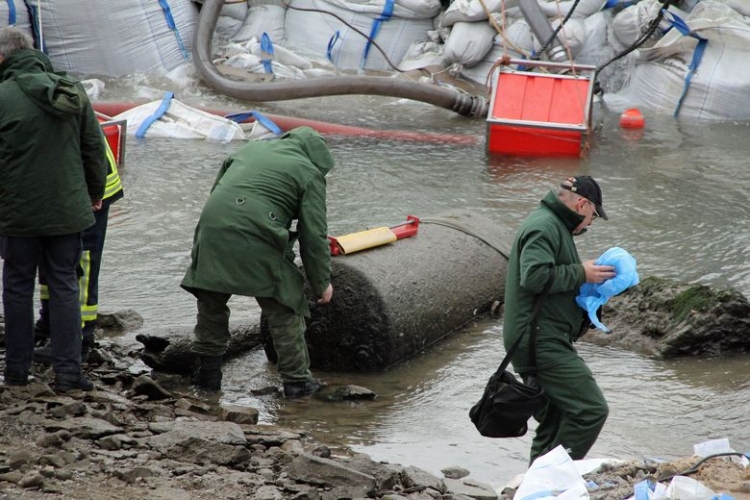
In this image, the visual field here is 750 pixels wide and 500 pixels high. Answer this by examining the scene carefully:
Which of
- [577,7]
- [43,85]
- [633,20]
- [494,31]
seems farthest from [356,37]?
[43,85]

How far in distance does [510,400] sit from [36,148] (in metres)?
2.62

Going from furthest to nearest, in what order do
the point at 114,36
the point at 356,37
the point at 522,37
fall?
1. the point at 356,37
2. the point at 522,37
3. the point at 114,36

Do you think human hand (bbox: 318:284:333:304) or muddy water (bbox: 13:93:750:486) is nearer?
muddy water (bbox: 13:93:750:486)

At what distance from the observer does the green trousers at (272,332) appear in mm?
5938

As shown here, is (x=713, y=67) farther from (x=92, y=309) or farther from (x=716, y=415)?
(x=92, y=309)

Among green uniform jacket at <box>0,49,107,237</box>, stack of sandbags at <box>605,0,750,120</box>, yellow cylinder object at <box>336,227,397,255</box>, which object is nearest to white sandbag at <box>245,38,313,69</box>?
stack of sandbags at <box>605,0,750,120</box>

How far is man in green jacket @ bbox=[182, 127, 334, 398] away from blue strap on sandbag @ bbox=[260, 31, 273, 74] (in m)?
10.1

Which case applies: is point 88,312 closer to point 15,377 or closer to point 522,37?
point 15,377

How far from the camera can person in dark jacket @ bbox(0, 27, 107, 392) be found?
207 inches

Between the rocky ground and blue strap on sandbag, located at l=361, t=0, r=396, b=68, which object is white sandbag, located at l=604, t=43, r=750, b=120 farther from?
the rocky ground

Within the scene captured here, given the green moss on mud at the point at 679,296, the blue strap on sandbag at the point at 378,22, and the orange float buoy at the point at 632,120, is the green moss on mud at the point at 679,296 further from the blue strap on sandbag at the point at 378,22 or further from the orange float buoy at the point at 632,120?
the blue strap on sandbag at the point at 378,22

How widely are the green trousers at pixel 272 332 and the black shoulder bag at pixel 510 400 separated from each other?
151 cm

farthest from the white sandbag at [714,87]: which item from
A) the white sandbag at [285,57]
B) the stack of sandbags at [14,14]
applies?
the stack of sandbags at [14,14]

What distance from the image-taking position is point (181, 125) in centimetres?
1295
